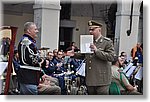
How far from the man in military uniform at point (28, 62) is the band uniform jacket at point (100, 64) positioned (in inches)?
20.9

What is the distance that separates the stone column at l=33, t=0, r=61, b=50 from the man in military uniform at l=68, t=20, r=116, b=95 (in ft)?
0.93

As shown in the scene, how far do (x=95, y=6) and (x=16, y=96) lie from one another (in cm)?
143

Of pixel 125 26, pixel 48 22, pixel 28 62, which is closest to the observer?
pixel 28 62


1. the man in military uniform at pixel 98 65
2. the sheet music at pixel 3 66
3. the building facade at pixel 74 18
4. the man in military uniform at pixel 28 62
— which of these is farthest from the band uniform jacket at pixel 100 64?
the sheet music at pixel 3 66

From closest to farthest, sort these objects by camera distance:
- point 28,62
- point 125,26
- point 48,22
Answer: point 28,62 < point 48,22 < point 125,26

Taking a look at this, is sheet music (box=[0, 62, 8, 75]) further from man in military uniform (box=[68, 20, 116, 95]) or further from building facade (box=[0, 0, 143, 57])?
man in military uniform (box=[68, 20, 116, 95])

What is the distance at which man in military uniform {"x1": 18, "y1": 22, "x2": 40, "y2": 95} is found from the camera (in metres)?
4.23

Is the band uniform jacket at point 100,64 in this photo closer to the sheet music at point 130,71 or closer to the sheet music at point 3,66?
the sheet music at point 130,71

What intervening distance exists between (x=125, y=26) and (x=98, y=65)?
598 millimetres

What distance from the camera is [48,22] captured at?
14.4ft

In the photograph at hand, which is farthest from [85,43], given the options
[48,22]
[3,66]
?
[3,66]

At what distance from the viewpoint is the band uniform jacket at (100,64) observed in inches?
174

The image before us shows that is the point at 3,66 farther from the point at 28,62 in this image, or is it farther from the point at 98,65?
the point at 98,65

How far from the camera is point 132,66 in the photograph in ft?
15.0
